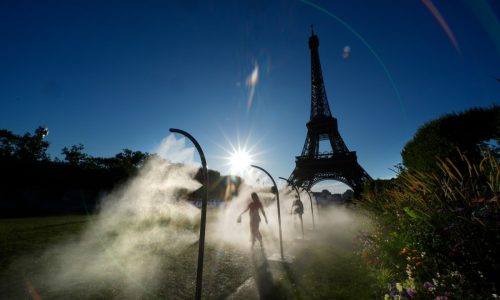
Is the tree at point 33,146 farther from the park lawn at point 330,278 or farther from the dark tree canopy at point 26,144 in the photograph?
the park lawn at point 330,278

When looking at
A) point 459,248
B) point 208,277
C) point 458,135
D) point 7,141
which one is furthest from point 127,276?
point 7,141

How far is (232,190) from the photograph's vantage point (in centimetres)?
6347

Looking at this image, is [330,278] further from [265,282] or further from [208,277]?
[208,277]

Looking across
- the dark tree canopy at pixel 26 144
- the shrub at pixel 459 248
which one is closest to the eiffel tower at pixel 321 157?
the shrub at pixel 459 248

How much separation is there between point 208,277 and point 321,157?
3105cm

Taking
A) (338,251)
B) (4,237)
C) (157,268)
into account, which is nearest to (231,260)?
(157,268)

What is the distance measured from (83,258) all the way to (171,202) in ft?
42.1

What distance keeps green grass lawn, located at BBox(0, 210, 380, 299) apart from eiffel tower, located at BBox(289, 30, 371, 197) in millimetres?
24477

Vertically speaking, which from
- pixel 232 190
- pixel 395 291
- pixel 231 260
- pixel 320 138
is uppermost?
pixel 320 138

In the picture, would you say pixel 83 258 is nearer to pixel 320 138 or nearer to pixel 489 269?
pixel 489 269

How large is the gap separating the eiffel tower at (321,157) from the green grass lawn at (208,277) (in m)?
24.5

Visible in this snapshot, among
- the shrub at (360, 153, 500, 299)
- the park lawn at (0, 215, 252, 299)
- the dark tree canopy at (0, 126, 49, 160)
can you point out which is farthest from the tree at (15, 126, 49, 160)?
the shrub at (360, 153, 500, 299)

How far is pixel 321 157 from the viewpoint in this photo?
114 feet

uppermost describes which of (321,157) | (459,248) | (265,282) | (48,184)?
(321,157)
